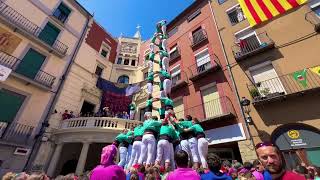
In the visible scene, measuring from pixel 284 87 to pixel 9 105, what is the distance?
17.3m

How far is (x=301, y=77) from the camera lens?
9.96 metres

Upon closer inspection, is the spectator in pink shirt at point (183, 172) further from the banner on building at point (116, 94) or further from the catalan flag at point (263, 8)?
the banner on building at point (116, 94)

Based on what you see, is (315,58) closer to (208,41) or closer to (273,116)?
(273,116)

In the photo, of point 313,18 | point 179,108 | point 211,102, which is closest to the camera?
point 313,18

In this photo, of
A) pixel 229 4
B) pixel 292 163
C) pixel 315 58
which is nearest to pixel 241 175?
pixel 292 163

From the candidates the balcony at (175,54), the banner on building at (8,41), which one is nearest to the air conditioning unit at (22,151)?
the banner on building at (8,41)

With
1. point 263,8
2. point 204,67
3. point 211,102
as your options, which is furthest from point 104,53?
point 263,8

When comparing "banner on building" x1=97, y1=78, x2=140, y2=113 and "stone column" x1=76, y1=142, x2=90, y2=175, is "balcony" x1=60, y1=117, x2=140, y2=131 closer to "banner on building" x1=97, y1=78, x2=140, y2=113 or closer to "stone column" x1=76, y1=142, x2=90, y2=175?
"stone column" x1=76, y1=142, x2=90, y2=175

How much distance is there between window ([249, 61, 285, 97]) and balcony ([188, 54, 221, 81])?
2607 mm

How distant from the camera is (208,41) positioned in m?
15.9

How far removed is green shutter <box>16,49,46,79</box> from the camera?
45.1 feet

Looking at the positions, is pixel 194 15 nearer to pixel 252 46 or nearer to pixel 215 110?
pixel 252 46

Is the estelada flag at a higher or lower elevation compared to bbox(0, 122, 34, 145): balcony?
higher

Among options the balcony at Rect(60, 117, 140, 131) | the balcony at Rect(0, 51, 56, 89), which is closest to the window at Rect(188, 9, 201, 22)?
the balcony at Rect(60, 117, 140, 131)
